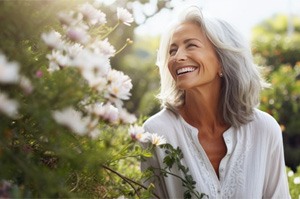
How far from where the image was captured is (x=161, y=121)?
2.43 meters

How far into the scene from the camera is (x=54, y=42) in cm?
116

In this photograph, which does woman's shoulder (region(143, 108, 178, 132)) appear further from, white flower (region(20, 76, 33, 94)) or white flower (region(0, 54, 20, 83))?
white flower (region(0, 54, 20, 83))

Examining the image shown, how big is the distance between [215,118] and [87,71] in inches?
61.2

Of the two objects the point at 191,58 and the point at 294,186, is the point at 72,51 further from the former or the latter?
the point at 294,186

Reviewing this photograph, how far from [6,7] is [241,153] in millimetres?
1597

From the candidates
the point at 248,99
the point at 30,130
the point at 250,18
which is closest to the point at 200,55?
the point at 248,99

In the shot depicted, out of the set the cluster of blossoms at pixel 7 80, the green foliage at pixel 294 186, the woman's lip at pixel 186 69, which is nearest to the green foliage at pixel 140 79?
the green foliage at pixel 294 186

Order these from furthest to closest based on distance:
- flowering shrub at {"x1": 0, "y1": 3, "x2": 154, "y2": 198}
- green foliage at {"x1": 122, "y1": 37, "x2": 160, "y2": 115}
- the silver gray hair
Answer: green foliage at {"x1": 122, "y1": 37, "x2": 160, "y2": 115}, the silver gray hair, flowering shrub at {"x1": 0, "y1": 3, "x2": 154, "y2": 198}

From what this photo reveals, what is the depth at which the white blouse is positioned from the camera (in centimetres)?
234

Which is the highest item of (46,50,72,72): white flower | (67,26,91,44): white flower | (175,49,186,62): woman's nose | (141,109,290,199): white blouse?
(175,49,186,62): woman's nose

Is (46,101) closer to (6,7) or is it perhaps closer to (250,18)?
(6,7)

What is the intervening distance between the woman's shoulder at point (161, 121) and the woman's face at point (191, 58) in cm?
18

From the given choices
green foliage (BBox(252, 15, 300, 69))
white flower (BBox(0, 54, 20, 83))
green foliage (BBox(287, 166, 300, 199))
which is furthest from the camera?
green foliage (BBox(252, 15, 300, 69))

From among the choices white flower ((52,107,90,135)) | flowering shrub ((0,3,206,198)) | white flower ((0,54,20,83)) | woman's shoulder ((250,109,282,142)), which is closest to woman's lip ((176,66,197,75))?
woman's shoulder ((250,109,282,142))
